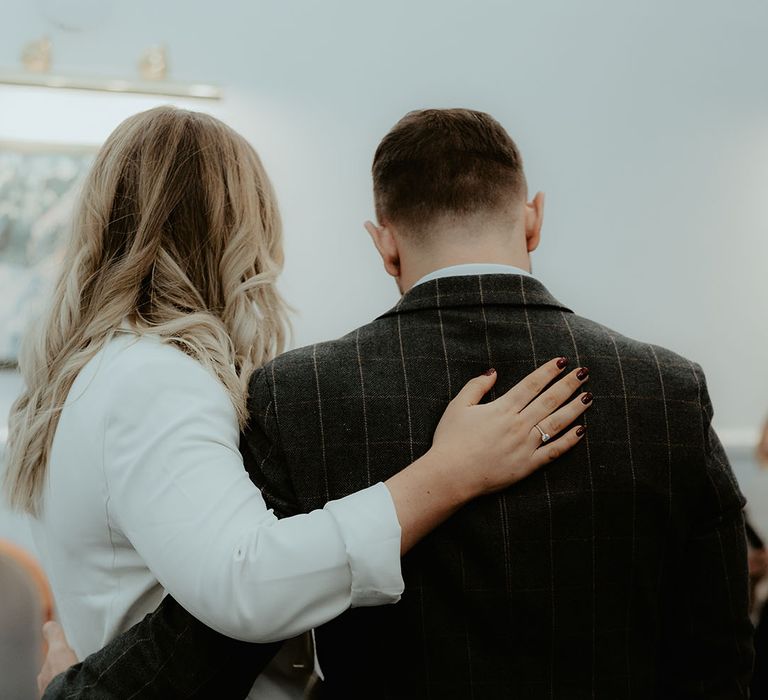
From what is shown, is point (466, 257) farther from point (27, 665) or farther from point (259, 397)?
point (27, 665)

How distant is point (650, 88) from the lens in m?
2.83

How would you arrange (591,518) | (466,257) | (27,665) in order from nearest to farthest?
(591,518) → (466,257) → (27,665)

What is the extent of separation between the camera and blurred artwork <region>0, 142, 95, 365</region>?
2504 mm

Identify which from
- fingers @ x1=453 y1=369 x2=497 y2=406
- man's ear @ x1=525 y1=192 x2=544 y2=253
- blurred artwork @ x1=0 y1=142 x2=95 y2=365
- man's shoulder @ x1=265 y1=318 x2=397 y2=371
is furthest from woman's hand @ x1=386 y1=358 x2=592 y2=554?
blurred artwork @ x1=0 y1=142 x2=95 y2=365

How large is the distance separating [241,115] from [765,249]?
75.8 inches

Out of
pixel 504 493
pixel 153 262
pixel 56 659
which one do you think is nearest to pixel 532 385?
pixel 504 493

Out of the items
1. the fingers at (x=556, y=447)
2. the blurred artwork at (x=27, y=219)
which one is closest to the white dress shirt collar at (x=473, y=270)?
the fingers at (x=556, y=447)

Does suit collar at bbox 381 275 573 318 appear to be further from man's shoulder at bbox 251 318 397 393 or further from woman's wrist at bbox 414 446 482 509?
woman's wrist at bbox 414 446 482 509

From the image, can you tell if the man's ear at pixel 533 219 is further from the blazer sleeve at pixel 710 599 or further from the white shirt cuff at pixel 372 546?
the white shirt cuff at pixel 372 546

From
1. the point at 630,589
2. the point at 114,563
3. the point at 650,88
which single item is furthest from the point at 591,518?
the point at 650,88

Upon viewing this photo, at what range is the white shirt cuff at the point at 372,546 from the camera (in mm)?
842

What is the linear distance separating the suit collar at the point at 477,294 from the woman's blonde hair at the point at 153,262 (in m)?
0.26

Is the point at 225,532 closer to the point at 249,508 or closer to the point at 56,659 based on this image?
the point at 249,508

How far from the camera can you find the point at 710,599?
1.06 m
